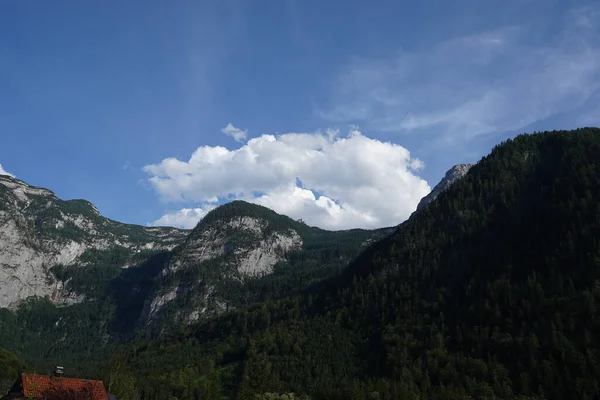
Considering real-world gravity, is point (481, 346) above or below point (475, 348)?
above

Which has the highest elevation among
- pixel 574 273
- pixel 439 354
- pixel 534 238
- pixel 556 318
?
pixel 534 238

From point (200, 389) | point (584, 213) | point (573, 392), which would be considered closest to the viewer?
point (573, 392)

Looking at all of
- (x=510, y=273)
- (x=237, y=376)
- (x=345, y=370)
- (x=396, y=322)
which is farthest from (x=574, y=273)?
(x=237, y=376)

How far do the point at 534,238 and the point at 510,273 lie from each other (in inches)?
907

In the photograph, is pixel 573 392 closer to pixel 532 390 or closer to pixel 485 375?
pixel 532 390

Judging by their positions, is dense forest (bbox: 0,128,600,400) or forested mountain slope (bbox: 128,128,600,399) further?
forested mountain slope (bbox: 128,128,600,399)

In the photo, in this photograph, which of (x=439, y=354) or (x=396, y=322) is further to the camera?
(x=396, y=322)

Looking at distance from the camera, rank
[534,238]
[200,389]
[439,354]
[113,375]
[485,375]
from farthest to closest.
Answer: [534,238]
[200,389]
[439,354]
[485,375]
[113,375]

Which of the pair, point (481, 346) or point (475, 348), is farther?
point (475, 348)

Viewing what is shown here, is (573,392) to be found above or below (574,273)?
below

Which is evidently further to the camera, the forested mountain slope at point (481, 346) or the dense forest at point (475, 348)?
the forested mountain slope at point (481, 346)

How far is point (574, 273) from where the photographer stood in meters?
164

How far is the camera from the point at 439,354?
15900 centimetres

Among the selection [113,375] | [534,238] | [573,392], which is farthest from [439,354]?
[113,375]
